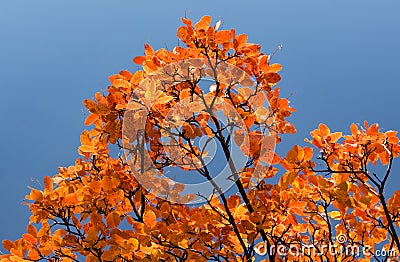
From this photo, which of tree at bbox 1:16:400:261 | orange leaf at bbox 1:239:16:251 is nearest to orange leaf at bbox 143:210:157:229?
tree at bbox 1:16:400:261

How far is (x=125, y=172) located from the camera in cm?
262

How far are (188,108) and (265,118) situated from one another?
18.3 inches

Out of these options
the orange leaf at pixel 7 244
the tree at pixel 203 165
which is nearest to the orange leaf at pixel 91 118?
the tree at pixel 203 165

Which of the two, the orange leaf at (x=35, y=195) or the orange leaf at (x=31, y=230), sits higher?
the orange leaf at (x=35, y=195)

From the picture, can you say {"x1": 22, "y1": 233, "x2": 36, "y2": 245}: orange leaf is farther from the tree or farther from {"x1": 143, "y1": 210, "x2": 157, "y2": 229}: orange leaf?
{"x1": 143, "y1": 210, "x2": 157, "y2": 229}: orange leaf

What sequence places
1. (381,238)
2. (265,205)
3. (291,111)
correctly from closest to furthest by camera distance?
(265,205)
(291,111)
(381,238)

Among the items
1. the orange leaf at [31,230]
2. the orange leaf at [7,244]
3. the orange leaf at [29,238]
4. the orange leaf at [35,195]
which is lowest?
the orange leaf at [7,244]

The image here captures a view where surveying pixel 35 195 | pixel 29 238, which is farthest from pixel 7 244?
pixel 35 195

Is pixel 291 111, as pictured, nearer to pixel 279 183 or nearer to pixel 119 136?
pixel 279 183

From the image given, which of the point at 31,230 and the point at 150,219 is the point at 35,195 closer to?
the point at 31,230

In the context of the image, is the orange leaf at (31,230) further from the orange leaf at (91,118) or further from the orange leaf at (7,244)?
the orange leaf at (91,118)

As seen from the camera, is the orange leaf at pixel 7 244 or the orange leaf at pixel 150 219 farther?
the orange leaf at pixel 7 244

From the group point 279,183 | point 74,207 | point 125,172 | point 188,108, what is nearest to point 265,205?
point 279,183

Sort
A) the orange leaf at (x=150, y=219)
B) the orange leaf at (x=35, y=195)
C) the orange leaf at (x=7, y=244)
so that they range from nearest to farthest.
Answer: the orange leaf at (x=150, y=219) → the orange leaf at (x=35, y=195) → the orange leaf at (x=7, y=244)
